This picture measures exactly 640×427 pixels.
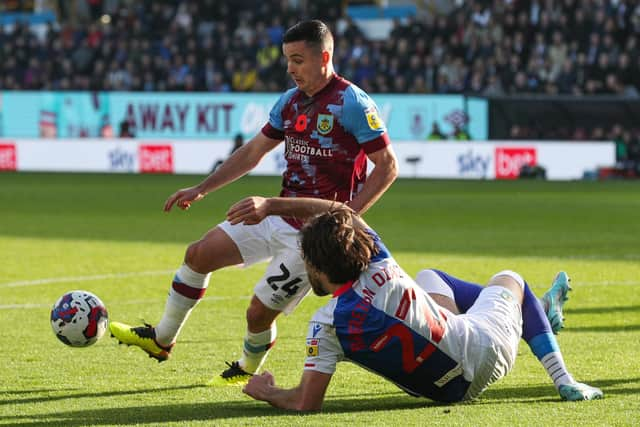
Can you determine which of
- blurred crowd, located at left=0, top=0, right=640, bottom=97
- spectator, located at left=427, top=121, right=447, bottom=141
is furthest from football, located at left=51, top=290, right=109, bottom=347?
blurred crowd, located at left=0, top=0, right=640, bottom=97

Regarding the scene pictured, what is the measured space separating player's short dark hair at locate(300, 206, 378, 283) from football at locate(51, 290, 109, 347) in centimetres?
224

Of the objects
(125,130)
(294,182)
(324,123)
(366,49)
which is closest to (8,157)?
(125,130)

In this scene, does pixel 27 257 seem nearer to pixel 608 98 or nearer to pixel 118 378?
pixel 118 378

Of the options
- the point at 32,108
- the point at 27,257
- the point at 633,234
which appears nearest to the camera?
the point at 27,257

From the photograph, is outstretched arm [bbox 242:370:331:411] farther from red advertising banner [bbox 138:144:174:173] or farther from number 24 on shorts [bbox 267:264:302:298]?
red advertising banner [bbox 138:144:174:173]

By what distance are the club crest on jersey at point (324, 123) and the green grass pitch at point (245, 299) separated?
55.4 inches

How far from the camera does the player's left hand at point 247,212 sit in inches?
235

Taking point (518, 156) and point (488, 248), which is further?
point (518, 156)

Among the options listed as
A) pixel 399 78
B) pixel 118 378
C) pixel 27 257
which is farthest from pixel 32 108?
pixel 118 378

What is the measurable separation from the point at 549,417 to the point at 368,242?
115 cm

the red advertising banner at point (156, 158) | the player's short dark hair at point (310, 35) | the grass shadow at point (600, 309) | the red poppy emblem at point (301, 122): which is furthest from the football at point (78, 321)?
the red advertising banner at point (156, 158)

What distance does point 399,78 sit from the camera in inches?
1396

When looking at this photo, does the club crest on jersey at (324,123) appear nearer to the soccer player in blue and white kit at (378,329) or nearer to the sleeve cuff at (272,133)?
the sleeve cuff at (272,133)

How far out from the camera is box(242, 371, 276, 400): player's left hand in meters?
5.97
